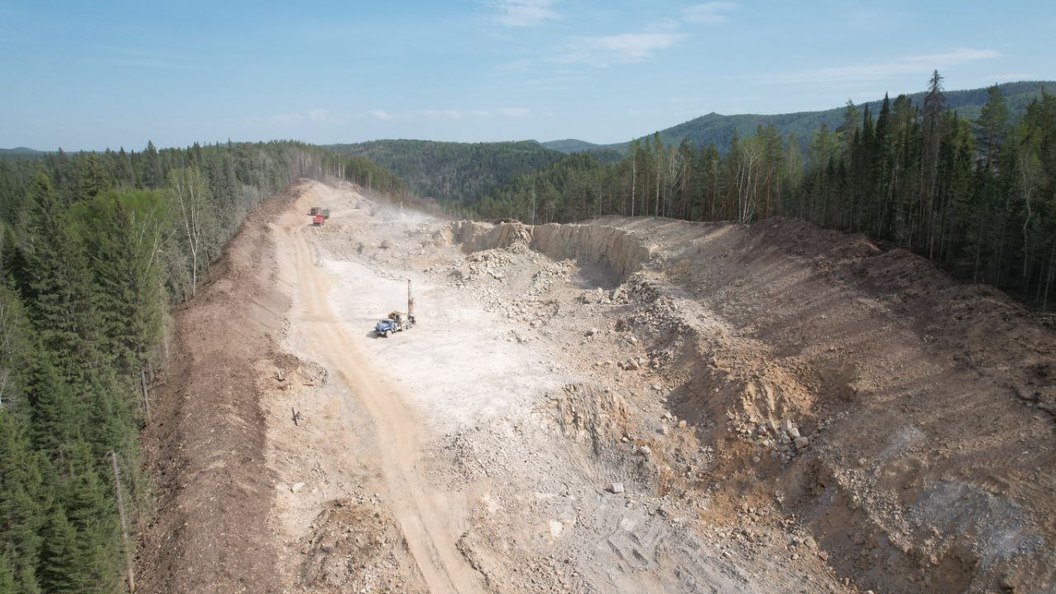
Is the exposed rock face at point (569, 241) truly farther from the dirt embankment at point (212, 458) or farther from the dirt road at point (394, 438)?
the dirt embankment at point (212, 458)

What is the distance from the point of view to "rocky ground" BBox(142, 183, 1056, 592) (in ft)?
49.5

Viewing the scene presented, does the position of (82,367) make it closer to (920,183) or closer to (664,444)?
(664,444)

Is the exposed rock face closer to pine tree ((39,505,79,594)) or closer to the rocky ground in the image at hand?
the rocky ground

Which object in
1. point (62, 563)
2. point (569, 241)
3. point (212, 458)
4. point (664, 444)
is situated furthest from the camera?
point (569, 241)

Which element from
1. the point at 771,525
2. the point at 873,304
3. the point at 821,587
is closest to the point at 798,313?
the point at 873,304

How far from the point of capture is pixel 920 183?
110 ft

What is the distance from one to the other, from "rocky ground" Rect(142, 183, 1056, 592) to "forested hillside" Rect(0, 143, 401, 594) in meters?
1.65

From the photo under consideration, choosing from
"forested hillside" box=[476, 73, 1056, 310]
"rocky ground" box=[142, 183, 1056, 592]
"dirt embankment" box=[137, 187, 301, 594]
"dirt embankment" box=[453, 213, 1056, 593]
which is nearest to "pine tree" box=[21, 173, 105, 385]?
"dirt embankment" box=[137, 187, 301, 594]

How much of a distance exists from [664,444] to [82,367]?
74.8ft

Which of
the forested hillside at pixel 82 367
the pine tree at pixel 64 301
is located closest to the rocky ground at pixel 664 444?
the forested hillside at pixel 82 367

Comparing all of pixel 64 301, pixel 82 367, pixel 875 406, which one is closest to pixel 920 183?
pixel 875 406

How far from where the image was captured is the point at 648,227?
44.4 m

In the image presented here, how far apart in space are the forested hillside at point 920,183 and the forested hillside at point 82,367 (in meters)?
36.3

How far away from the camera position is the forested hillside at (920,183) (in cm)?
2827
